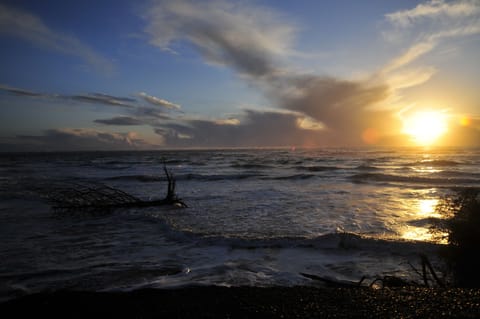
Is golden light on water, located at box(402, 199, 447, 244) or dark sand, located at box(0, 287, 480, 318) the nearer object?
dark sand, located at box(0, 287, 480, 318)

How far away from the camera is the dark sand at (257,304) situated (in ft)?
10.5

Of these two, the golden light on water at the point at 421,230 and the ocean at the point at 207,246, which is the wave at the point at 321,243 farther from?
the golden light on water at the point at 421,230

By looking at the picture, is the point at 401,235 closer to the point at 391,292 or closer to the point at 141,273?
the point at 391,292

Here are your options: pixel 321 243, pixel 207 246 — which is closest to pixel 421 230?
pixel 321 243

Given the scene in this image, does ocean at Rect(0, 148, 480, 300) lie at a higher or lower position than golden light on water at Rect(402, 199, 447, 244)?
lower

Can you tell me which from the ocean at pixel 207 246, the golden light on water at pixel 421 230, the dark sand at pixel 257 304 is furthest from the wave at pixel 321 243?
the dark sand at pixel 257 304

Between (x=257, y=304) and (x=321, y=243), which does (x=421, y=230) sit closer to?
(x=321, y=243)

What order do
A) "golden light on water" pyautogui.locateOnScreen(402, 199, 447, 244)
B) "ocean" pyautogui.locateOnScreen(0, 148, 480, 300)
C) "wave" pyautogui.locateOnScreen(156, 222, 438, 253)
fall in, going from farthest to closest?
"golden light on water" pyautogui.locateOnScreen(402, 199, 447, 244) → "wave" pyautogui.locateOnScreen(156, 222, 438, 253) → "ocean" pyautogui.locateOnScreen(0, 148, 480, 300)

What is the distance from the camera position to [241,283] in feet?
16.1

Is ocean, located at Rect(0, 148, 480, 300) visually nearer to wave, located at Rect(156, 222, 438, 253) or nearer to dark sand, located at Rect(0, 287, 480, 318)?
wave, located at Rect(156, 222, 438, 253)

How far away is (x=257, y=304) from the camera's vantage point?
362 centimetres

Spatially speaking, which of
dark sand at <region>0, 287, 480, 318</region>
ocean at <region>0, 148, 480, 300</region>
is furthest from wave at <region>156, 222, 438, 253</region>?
dark sand at <region>0, 287, 480, 318</region>

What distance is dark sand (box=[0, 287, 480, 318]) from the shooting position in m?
Answer: 3.19

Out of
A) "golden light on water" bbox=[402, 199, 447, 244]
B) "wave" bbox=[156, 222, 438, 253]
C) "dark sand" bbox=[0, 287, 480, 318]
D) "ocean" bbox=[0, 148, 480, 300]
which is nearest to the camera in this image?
"dark sand" bbox=[0, 287, 480, 318]
